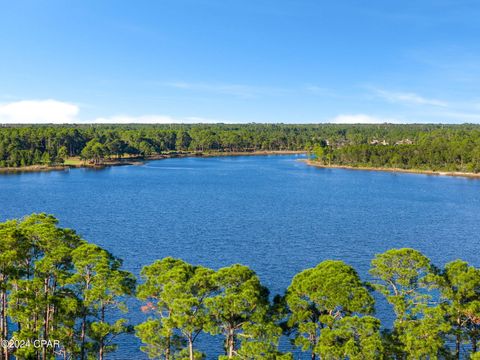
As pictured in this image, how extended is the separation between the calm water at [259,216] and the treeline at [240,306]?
10503 mm

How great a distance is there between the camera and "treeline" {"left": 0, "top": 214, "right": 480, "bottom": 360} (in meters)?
25.6

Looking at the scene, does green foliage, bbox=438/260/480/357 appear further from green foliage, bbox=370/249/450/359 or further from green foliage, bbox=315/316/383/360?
green foliage, bbox=315/316/383/360

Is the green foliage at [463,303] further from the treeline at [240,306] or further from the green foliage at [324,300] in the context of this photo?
the green foliage at [324,300]

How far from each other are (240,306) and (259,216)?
69.6 metres

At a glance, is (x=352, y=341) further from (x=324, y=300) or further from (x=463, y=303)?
(x=463, y=303)

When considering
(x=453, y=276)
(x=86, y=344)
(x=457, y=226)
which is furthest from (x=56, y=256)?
(x=457, y=226)

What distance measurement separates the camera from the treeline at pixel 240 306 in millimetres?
25562

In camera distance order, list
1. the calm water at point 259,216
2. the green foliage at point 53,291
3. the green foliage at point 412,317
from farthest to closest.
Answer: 1. the calm water at point 259,216
2. the green foliage at point 53,291
3. the green foliage at point 412,317

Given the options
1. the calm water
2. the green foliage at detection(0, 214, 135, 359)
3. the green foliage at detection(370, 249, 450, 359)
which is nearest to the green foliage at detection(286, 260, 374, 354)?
the green foliage at detection(370, 249, 450, 359)

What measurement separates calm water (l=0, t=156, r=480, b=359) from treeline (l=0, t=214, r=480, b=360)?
34.5 ft

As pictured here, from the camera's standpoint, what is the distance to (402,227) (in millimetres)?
86562

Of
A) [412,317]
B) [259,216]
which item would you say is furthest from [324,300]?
[259,216]

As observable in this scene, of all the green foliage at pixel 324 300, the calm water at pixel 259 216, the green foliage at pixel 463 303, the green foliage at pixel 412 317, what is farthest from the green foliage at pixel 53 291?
the green foliage at pixel 463 303

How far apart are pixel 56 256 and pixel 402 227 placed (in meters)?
70.5
